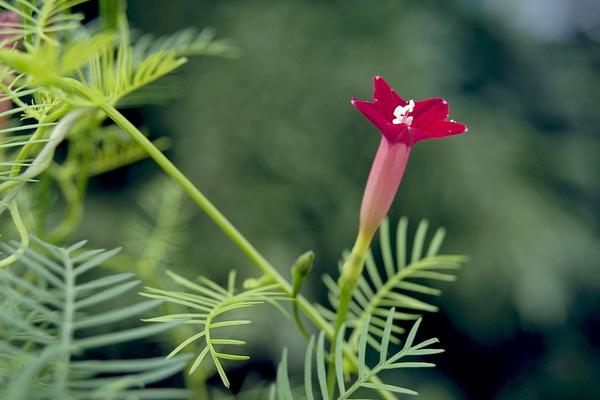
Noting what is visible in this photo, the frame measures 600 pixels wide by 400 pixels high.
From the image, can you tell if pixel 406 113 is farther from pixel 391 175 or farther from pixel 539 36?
pixel 539 36

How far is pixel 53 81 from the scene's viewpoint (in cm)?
13

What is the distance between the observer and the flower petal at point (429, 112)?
0.23 metres

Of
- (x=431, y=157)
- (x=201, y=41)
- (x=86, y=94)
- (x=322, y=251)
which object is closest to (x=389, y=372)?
(x=322, y=251)

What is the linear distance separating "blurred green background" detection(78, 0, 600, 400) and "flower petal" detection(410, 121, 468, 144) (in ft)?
3.08

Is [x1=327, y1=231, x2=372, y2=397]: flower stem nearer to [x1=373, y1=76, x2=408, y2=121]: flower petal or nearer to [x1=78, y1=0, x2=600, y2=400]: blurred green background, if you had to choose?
[x1=373, y1=76, x2=408, y2=121]: flower petal

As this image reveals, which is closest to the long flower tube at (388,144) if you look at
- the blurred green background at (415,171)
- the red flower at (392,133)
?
the red flower at (392,133)

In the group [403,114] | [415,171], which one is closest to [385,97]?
[403,114]

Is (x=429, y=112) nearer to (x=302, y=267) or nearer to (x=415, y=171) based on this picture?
(x=302, y=267)

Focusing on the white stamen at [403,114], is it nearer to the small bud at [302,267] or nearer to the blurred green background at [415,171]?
the small bud at [302,267]

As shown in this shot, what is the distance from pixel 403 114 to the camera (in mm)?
235

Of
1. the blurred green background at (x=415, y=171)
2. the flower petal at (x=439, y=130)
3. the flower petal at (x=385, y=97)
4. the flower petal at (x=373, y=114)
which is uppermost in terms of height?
the blurred green background at (x=415, y=171)

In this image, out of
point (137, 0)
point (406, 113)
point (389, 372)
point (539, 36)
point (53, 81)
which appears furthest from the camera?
point (539, 36)

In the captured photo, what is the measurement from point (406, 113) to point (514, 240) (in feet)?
3.71

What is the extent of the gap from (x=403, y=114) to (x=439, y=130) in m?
0.02
